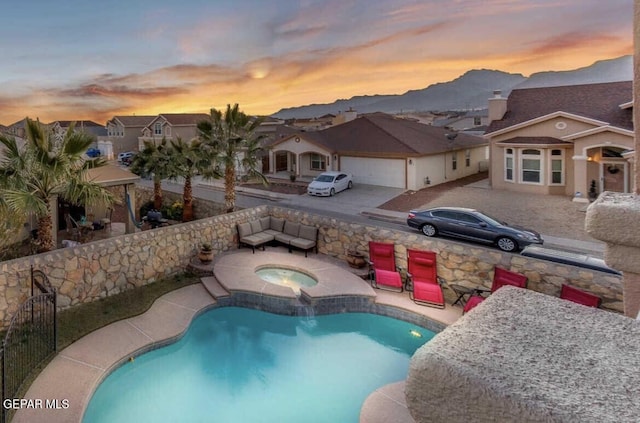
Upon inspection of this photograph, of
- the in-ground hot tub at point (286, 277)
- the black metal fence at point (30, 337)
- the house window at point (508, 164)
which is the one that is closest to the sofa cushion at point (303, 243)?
the in-ground hot tub at point (286, 277)

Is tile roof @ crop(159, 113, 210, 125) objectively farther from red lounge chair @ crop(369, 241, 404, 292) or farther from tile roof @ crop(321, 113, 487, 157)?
red lounge chair @ crop(369, 241, 404, 292)

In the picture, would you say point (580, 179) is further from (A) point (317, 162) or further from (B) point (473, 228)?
(A) point (317, 162)

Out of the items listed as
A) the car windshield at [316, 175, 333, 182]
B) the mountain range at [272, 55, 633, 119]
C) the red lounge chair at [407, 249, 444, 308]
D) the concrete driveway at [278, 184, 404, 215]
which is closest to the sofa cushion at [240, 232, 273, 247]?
the red lounge chair at [407, 249, 444, 308]

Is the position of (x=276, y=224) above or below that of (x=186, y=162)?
below

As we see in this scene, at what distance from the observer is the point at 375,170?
101ft

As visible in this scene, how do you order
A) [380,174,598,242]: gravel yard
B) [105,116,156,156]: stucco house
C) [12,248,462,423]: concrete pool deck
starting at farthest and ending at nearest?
[105,116,156,156]: stucco house
[380,174,598,242]: gravel yard
[12,248,462,423]: concrete pool deck

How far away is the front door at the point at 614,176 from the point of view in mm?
22391

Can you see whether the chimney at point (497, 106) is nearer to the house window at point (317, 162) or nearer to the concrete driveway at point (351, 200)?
the concrete driveway at point (351, 200)

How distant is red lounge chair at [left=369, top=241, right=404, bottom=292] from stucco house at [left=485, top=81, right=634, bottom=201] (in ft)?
51.2

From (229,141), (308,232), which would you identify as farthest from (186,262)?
(229,141)

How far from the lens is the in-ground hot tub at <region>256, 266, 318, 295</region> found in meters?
13.7

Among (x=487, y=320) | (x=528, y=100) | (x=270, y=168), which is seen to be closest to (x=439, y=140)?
(x=528, y=100)

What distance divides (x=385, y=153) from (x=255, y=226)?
15.4 m

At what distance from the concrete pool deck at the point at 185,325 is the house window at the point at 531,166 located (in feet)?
58.3
